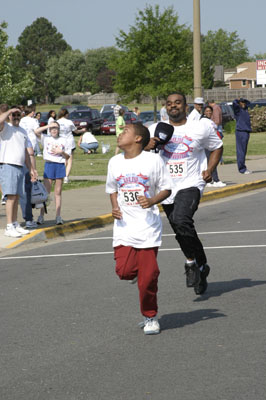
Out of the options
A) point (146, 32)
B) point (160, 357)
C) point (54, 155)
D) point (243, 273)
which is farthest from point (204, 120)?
point (146, 32)

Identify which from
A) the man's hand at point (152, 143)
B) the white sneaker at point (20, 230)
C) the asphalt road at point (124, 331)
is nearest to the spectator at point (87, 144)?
the white sneaker at point (20, 230)

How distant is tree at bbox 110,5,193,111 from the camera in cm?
4606

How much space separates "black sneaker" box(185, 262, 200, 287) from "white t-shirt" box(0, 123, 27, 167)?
4457 mm

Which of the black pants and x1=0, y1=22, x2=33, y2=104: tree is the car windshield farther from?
the black pants

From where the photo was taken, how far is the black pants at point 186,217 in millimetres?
7695

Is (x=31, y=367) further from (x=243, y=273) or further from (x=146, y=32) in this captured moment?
(x=146, y=32)

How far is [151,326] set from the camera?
21.0ft

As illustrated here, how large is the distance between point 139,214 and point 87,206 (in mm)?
9082

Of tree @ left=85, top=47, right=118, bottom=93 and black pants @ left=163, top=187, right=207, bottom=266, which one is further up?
black pants @ left=163, top=187, right=207, bottom=266

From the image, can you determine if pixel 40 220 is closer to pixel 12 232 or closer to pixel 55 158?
pixel 55 158

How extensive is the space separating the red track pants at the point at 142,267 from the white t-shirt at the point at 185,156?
4.96ft

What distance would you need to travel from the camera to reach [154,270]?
20.7 ft

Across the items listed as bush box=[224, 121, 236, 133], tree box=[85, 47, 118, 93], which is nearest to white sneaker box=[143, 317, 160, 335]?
bush box=[224, 121, 236, 133]

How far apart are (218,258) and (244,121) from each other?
1196cm
